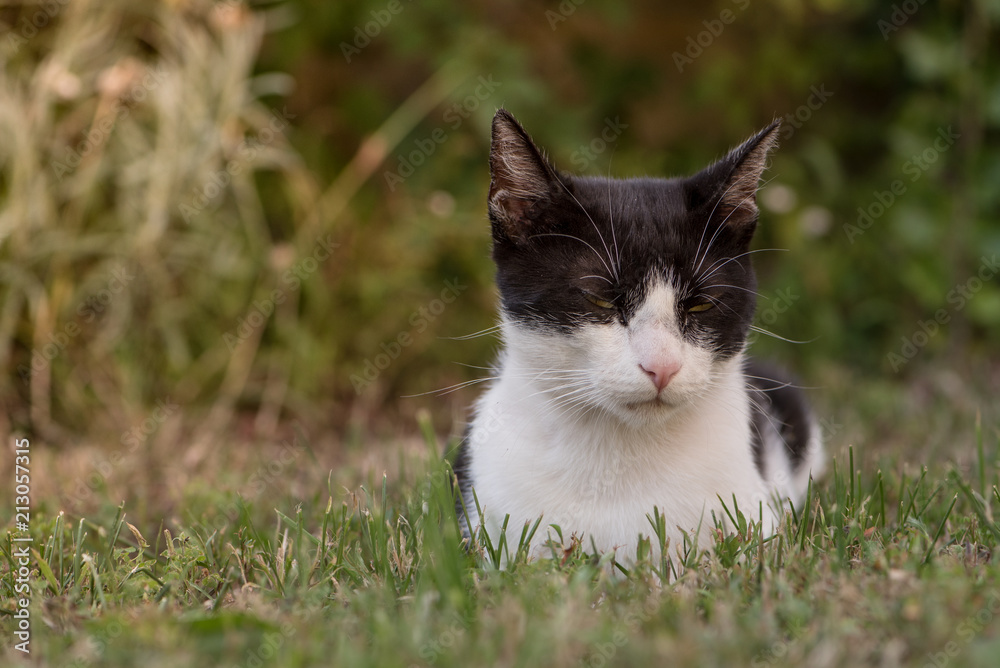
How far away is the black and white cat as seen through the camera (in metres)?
1.92

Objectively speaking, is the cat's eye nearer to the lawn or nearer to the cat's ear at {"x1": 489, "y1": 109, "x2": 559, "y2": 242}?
the cat's ear at {"x1": 489, "y1": 109, "x2": 559, "y2": 242}

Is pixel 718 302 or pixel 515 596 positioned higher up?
pixel 718 302

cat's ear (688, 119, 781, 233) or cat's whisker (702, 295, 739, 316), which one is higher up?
cat's ear (688, 119, 781, 233)

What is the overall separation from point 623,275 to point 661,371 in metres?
0.26

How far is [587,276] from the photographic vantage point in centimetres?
196

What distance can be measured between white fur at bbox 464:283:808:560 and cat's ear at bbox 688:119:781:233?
30 centimetres

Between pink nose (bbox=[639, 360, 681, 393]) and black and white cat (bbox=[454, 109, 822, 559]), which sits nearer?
pink nose (bbox=[639, 360, 681, 393])

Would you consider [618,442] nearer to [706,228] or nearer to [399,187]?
[706,228]

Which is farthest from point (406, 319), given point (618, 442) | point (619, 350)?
point (619, 350)

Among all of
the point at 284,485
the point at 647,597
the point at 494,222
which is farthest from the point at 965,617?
the point at 284,485

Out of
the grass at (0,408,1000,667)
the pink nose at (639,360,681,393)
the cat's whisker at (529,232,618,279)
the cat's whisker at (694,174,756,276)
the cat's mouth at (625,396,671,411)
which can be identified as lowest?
the grass at (0,408,1000,667)

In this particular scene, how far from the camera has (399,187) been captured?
4.50m

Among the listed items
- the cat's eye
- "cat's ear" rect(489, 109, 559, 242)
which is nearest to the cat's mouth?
the cat's eye

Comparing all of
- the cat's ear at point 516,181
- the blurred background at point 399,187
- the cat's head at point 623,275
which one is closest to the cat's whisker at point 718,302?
the cat's head at point 623,275
